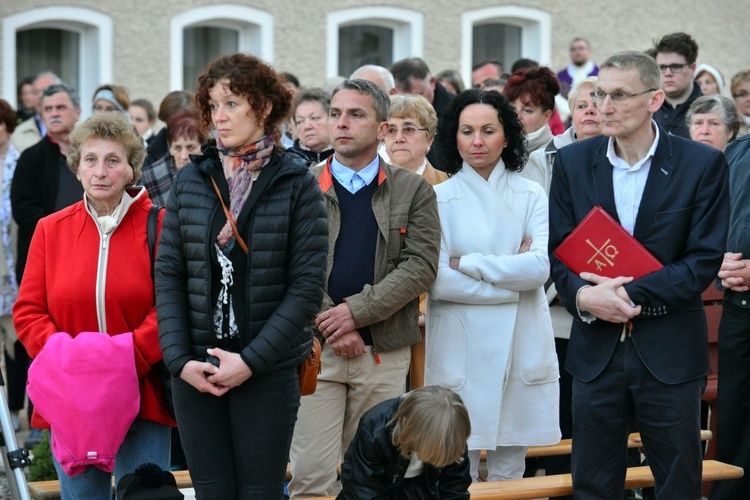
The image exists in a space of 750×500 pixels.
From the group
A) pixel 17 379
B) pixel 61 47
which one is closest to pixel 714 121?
pixel 17 379

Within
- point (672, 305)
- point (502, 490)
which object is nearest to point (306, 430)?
point (502, 490)

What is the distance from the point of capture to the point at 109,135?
14.5 ft

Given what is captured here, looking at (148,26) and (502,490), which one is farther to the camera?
(148,26)

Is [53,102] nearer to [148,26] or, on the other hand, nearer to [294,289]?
[294,289]

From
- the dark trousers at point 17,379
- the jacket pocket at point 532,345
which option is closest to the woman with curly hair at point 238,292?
the jacket pocket at point 532,345

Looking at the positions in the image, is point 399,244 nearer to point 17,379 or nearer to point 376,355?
point 376,355

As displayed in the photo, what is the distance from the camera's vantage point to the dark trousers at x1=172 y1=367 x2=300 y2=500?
3916mm

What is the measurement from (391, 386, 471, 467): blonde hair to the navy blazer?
703 mm

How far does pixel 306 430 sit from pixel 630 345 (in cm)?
145

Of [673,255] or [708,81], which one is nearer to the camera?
[673,255]

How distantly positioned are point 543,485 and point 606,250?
1270mm

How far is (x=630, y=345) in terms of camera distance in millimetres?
4316

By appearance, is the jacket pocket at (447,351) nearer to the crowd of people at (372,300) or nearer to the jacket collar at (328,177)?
the crowd of people at (372,300)

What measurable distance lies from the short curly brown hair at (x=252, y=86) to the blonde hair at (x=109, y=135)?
0.46 m
